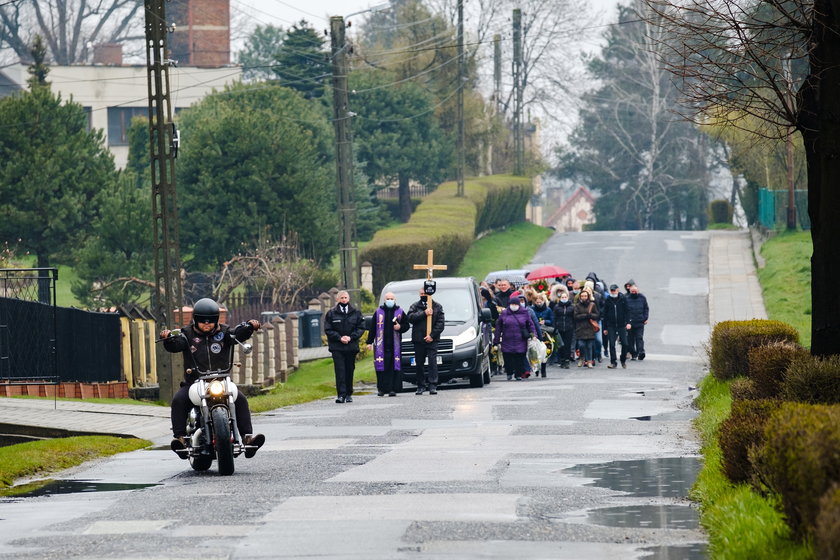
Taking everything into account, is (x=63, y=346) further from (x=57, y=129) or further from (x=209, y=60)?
(x=209, y=60)

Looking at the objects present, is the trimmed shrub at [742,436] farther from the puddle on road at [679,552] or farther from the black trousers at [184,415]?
the black trousers at [184,415]

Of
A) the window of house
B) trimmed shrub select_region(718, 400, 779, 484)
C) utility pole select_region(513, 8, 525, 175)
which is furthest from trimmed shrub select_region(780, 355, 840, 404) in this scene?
the window of house

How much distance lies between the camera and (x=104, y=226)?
48094mm

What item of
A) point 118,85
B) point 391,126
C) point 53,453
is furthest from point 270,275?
point 118,85

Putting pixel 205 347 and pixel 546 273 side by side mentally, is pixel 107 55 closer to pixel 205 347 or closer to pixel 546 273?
pixel 546 273

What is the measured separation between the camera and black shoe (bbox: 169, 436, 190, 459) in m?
13.8

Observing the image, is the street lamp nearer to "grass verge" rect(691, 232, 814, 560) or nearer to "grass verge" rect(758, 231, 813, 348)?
"grass verge" rect(758, 231, 813, 348)

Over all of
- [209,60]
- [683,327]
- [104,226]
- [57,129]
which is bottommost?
[683,327]

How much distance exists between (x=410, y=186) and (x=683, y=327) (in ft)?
139

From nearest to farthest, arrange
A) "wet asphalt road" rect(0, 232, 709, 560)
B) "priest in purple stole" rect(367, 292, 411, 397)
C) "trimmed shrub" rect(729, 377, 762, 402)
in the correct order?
1. "wet asphalt road" rect(0, 232, 709, 560)
2. "trimmed shrub" rect(729, 377, 762, 402)
3. "priest in purple stole" rect(367, 292, 411, 397)

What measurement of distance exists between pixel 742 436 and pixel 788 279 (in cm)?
3466

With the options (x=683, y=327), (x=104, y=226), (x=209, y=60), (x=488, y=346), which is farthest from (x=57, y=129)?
(x=209, y=60)

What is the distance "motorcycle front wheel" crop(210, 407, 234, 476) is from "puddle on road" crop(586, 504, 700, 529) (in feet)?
13.0

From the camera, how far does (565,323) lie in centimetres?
3006
